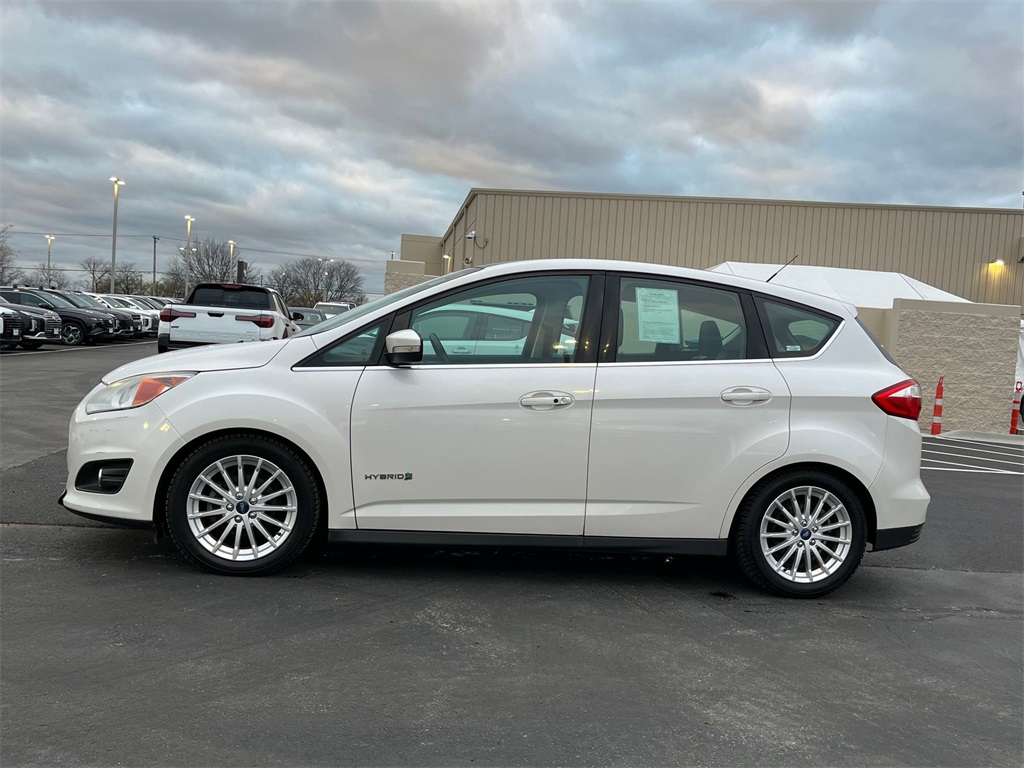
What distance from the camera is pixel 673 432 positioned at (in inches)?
169

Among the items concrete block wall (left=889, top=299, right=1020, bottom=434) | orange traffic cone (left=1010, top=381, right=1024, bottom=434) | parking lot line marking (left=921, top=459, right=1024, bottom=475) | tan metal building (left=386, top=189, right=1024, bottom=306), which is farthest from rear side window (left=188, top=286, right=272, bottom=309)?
orange traffic cone (left=1010, top=381, right=1024, bottom=434)

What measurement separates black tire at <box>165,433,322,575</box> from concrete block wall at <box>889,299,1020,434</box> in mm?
13183

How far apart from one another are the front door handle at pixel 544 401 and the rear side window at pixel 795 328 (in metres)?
1.22

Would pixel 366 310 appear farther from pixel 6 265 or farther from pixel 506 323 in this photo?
pixel 6 265

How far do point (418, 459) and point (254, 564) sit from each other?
3.41 feet

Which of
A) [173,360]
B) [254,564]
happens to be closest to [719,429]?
[254,564]

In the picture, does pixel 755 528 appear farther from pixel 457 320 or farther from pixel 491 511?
pixel 457 320

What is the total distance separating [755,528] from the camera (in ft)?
14.4

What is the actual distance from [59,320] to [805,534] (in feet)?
74.2

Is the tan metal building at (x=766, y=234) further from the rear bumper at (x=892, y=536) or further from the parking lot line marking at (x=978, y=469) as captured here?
the rear bumper at (x=892, y=536)

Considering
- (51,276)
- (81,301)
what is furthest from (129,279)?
(81,301)

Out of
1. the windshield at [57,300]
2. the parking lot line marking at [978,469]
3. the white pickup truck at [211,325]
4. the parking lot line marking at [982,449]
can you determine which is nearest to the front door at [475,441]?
the parking lot line marking at [978,469]

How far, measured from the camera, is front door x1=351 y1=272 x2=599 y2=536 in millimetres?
4199

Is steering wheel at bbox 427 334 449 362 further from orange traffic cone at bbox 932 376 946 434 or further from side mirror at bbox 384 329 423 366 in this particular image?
orange traffic cone at bbox 932 376 946 434
